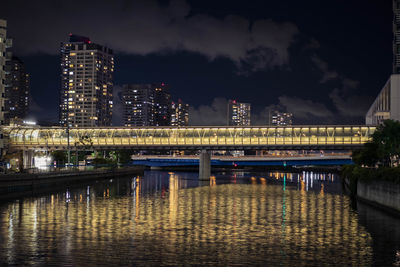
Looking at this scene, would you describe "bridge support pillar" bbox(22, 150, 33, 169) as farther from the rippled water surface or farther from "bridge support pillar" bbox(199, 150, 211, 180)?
the rippled water surface

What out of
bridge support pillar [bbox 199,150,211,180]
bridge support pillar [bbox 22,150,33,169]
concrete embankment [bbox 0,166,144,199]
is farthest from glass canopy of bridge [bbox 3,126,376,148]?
concrete embankment [bbox 0,166,144,199]

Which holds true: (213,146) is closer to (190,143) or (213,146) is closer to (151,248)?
(190,143)

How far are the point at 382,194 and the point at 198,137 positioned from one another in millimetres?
76816

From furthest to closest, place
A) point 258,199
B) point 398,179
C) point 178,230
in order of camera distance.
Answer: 1. point 258,199
2. point 398,179
3. point 178,230

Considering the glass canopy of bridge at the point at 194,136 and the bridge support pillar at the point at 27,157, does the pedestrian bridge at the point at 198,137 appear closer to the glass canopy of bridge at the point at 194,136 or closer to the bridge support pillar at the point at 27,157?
the glass canopy of bridge at the point at 194,136

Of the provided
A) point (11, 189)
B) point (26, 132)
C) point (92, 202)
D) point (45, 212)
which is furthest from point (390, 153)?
point (26, 132)

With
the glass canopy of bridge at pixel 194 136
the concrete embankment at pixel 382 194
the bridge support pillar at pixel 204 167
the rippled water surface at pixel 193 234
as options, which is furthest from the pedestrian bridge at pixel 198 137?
the rippled water surface at pixel 193 234

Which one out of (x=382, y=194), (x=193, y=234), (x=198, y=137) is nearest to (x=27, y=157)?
(x=198, y=137)

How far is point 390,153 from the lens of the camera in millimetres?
78688

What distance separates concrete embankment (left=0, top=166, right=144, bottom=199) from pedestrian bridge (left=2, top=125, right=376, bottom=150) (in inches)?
390

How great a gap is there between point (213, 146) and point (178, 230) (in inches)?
3363

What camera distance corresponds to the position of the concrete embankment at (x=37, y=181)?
246 ft

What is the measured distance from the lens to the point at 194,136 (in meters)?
133

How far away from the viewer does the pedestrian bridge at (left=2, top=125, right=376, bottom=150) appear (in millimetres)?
121688
